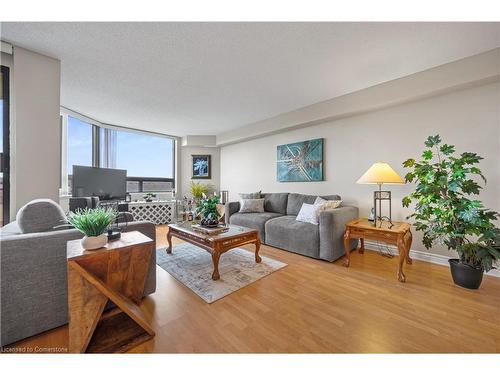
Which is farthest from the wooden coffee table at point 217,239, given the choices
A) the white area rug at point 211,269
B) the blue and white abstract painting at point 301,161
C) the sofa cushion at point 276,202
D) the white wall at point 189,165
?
the white wall at point 189,165

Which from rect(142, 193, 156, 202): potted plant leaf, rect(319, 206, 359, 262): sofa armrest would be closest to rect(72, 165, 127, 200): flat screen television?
rect(142, 193, 156, 202): potted plant leaf

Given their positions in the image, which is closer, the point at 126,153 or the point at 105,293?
the point at 105,293

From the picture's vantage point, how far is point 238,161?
16.9ft

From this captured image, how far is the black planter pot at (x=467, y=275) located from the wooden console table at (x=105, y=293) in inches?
108

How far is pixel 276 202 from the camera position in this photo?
3.92 metres

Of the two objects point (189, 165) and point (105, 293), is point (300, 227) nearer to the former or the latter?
point (105, 293)

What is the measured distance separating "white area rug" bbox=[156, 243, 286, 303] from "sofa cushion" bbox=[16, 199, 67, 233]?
3.92 ft

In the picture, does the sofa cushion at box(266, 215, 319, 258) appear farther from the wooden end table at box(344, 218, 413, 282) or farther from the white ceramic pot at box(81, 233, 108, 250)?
the white ceramic pot at box(81, 233, 108, 250)

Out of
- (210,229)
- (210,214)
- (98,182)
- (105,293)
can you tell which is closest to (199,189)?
(98,182)

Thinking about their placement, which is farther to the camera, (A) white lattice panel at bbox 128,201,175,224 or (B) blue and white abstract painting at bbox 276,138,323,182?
(A) white lattice panel at bbox 128,201,175,224

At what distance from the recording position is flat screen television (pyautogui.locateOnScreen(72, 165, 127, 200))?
322 cm

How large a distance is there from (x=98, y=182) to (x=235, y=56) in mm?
3204
